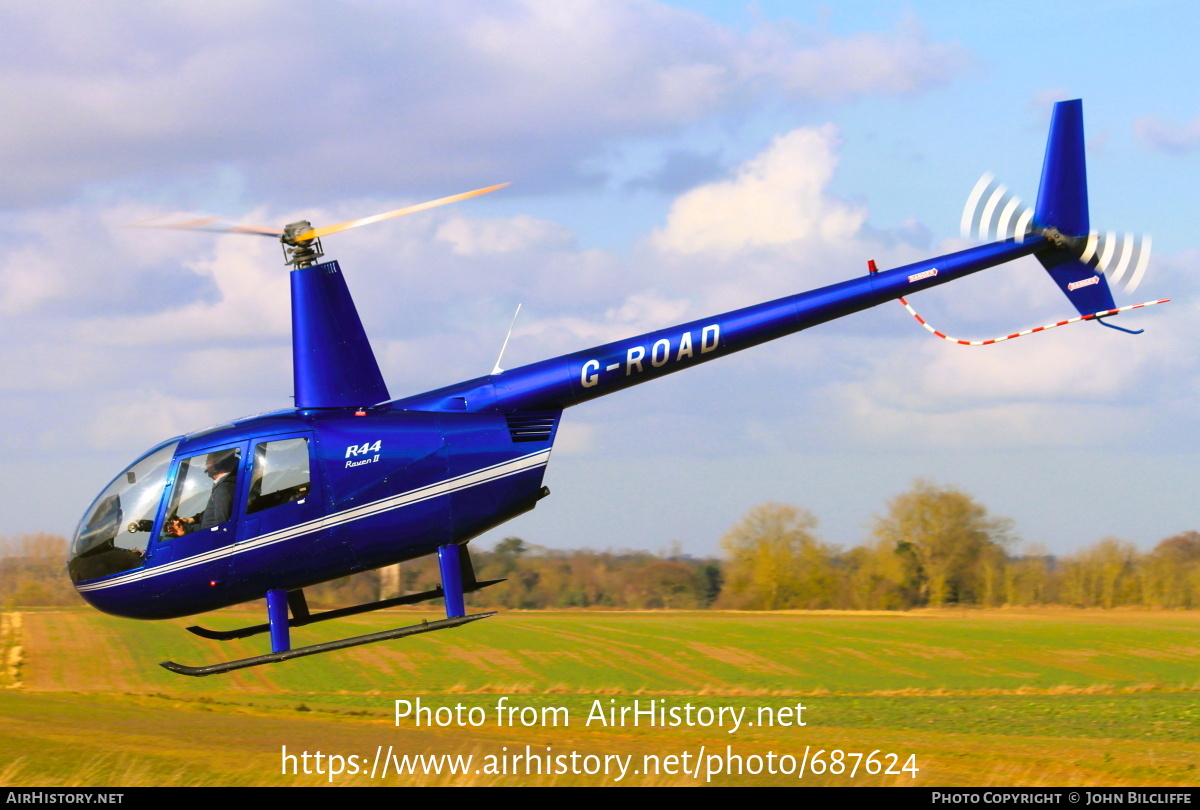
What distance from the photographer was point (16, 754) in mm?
21781

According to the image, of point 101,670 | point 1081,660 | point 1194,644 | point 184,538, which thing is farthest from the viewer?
point 1194,644

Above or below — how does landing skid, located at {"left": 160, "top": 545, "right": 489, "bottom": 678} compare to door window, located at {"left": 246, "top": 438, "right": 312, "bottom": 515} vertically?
below

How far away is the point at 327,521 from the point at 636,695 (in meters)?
22.7

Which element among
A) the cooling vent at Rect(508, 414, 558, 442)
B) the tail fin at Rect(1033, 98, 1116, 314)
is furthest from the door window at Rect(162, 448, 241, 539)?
the tail fin at Rect(1033, 98, 1116, 314)

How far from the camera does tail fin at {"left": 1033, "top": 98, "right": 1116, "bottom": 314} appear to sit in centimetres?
1661

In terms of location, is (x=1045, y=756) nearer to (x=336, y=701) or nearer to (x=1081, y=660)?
(x=336, y=701)

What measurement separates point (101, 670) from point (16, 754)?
20.0 m

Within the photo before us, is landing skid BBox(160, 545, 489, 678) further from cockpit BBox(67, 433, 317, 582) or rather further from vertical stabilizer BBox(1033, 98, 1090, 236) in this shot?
vertical stabilizer BBox(1033, 98, 1090, 236)

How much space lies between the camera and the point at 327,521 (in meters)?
13.8

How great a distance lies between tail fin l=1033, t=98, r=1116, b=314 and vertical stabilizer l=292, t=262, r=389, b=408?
985 cm

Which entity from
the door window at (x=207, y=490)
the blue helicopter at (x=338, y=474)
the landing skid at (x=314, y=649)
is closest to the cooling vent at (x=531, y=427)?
the blue helicopter at (x=338, y=474)

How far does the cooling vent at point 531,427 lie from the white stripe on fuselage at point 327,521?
0.53 meters

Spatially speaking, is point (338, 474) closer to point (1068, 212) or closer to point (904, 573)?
point (1068, 212)
